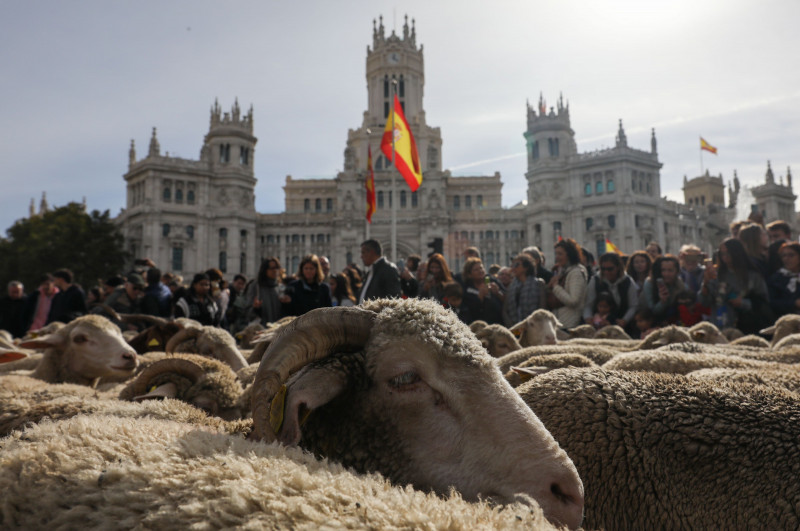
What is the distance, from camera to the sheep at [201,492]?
1223 millimetres

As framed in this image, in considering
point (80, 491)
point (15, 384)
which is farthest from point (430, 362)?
point (15, 384)

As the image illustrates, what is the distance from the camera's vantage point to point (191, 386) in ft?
12.7

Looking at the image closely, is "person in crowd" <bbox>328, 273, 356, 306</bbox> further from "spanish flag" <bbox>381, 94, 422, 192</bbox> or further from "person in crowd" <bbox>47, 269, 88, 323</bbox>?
"spanish flag" <bbox>381, 94, 422, 192</bbox>

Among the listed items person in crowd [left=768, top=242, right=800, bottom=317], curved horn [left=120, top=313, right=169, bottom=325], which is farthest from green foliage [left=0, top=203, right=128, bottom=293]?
person in crowd [left=768, top=242, right=800, bottom=317]

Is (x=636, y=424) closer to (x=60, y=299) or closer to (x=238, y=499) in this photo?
(x=238, y=499)

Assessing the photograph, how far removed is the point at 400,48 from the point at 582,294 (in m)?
67.0

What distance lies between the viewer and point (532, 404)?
8.38ft

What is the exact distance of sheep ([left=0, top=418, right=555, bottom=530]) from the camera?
48.1 inches

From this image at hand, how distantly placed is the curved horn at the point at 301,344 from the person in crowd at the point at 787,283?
6479 mm

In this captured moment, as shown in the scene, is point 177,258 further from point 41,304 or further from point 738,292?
point 738,292

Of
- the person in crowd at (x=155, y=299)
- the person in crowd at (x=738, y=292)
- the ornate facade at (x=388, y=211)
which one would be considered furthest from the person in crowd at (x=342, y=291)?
the ornate facade at (x=388, y=211)

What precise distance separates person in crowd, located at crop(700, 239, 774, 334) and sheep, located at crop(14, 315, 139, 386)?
256 inches

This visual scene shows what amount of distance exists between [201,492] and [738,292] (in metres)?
7.25

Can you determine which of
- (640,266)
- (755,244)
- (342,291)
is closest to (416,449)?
(755,244)
